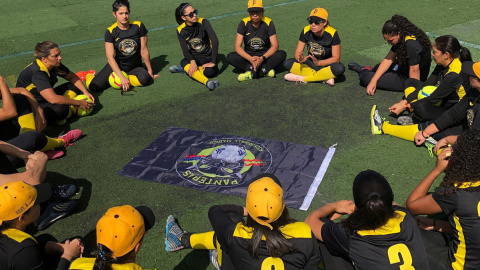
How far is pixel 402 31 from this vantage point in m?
7.29

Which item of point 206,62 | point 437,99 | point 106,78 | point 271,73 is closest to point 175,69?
point 206,62

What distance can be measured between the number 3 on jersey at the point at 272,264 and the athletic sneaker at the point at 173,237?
157 cm

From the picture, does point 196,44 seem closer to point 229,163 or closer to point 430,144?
point 229,163

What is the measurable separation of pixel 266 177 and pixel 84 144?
4192 mm

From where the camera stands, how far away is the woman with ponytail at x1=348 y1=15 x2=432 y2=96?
7234 mm

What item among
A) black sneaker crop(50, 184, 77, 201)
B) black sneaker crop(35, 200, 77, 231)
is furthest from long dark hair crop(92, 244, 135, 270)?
black sneaker crop(50, 184, 77, 201)

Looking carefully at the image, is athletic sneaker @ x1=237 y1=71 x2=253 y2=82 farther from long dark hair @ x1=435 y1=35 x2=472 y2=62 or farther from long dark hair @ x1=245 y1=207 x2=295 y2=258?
long dark hair @ x1=245 y1=207 x2=295 y2=258

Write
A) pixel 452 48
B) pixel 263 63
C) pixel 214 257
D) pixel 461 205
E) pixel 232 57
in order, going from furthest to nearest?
pixel 232 57, pixel 263 63, pixel 452 48, pixel 214 257, pixel 461 205

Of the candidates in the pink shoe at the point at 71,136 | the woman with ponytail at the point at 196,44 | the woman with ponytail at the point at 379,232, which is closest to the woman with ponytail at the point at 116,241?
the woman with ponytail at the point at 379,232

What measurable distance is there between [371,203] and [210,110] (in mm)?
4669

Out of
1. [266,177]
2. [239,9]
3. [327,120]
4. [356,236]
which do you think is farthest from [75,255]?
[239,9]

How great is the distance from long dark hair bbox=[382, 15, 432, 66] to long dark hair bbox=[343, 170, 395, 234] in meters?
4.56

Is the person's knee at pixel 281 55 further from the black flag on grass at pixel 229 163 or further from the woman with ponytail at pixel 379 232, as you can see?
the woman with ponytail at pixel 379 232

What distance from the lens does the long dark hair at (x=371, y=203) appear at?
10.6 ft
